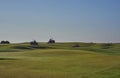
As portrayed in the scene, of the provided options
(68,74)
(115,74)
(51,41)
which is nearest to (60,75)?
(68,74)

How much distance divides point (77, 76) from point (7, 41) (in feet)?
414

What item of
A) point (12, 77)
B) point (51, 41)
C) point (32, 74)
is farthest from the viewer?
point (51, 41)

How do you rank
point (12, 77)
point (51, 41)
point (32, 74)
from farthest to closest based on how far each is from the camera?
1. point (51, 41)
2. point (32, 74)
3. point (12, 77)

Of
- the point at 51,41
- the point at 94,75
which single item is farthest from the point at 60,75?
the point at 51,41

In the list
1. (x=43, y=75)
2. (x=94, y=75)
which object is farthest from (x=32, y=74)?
(x=94, y=75)

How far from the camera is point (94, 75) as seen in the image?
79.6ft

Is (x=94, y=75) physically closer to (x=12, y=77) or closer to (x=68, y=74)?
(x=68, y=74)

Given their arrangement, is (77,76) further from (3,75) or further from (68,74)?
(3,75)

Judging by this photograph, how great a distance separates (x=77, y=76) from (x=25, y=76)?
3811mm

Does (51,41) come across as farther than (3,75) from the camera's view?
Yes

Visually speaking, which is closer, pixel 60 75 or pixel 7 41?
pixel 60 75

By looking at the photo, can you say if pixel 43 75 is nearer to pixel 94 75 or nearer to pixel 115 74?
pixel 94 75

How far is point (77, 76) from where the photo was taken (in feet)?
78.6

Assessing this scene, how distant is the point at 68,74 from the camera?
25172 mm
